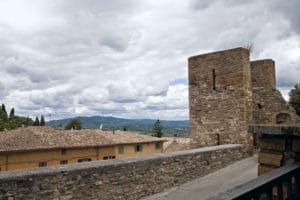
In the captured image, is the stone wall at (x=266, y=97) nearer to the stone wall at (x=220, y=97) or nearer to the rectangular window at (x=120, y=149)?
the stone wall at (x=220, y=97)

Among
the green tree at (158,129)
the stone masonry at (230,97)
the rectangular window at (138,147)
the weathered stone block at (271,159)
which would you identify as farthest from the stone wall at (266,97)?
the green tree at (158,129)

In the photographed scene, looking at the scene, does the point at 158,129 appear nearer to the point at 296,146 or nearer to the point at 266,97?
the point at 266,97

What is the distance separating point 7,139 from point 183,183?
18.7 metres

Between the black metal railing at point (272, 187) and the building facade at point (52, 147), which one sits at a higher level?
the black metal railing at point (272, 187)

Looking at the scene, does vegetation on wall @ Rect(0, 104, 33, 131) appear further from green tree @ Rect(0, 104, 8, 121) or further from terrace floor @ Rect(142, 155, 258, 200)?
terrace floor @ Rect(142, 155, 258, 200)

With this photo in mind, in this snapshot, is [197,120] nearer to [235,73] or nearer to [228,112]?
[228,112]

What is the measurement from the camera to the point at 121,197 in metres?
6.24

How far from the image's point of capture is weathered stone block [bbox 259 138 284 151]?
8.52 feet

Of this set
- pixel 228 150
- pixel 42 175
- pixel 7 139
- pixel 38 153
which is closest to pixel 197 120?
pixel 228 150

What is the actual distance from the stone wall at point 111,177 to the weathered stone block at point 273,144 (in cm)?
367

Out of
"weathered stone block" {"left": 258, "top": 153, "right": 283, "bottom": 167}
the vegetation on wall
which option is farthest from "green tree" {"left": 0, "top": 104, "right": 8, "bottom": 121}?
"weathered stone block" {"left": 258, "top": 153, "right": 283, "bottom": 167}

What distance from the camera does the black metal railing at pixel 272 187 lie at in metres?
1.82

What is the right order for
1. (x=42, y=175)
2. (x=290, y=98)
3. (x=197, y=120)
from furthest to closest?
(x=290, y=98), (x=197, y=120), (x=42, y=175)

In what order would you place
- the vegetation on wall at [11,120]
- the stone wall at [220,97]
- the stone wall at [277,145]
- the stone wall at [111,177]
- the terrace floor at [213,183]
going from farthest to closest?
the vegetation on wall at [11,120] → the stone wall at [220,97] → the terrace floor at [213,183] → the stone wall at [111,177] → the stone wall at [277,145]
